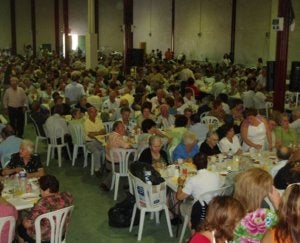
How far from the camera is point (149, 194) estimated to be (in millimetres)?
5195

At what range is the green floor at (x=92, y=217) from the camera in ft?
18.1

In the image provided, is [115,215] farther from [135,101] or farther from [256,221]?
[135,101]

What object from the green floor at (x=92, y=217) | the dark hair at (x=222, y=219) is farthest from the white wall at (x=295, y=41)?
the dark hair at (x=222, y=219)

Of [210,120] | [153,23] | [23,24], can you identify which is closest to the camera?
[210,120]

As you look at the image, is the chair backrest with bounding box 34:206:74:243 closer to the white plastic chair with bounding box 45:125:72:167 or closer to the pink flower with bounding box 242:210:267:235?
the pink flower with bounding box 242:210:267:235

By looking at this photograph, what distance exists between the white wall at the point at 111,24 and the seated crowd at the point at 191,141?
12.8m

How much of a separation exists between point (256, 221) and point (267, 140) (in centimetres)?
403

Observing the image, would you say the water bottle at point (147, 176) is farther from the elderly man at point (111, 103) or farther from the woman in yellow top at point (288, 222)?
the elderly man at point (111, 103)

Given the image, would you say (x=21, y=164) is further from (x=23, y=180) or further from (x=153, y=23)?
(x=153, y=23)

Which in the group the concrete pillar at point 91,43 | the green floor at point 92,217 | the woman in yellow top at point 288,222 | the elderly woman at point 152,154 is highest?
the concrete pillar at point 91,43

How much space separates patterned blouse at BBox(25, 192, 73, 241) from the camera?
418 cm

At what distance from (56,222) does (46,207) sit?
165 mm

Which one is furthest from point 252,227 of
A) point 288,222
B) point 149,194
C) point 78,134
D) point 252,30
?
point 252,30

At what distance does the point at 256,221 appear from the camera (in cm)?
346
